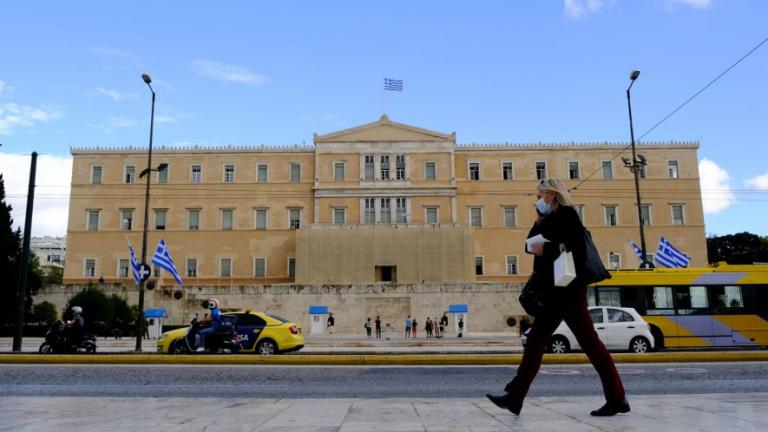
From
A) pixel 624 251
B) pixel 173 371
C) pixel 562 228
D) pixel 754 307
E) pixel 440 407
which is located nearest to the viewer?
pixel 562 228

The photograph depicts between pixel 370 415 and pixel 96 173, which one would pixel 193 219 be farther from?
pixel 370 415

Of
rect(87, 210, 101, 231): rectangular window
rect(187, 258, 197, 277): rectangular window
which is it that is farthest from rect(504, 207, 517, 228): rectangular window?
rect(87, 210, 101, 231): rectangular window

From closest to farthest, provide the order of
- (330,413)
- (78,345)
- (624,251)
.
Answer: (330,413) → (78,345) → (624,251)

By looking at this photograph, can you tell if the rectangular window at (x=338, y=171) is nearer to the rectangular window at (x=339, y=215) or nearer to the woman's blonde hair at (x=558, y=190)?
the rectangular window at (x=339, y=215)

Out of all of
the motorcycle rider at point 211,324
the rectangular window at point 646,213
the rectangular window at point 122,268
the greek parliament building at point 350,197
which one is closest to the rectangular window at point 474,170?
the greek parliament building at point 350,197

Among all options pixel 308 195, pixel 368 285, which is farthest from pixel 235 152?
pixel 368 285

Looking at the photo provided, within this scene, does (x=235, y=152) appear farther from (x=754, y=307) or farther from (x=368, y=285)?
(x=754, y=307)

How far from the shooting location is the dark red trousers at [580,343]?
15.1 ft

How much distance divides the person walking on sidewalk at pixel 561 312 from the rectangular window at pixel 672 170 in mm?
53505

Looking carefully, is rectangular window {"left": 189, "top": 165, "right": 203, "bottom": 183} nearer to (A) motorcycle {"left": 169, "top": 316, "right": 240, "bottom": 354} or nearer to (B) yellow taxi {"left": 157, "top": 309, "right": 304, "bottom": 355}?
(B) yellow taxi {"left": 157, "top": 309, "right": 304, "bottom": 355}

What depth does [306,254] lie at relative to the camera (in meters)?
47.9

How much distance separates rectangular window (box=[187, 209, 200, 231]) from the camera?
51969 millimetres

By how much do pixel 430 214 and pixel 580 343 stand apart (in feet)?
154

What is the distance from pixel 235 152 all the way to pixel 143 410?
163 feet
